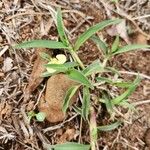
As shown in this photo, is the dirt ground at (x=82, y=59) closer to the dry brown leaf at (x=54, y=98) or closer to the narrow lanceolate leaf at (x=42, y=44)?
the dry brown leaf at (x=54, y=98)

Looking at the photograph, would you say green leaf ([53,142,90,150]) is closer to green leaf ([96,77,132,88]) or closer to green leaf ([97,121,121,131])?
green leaf ([97,121,121,131])

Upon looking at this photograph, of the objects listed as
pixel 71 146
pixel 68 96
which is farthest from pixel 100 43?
pixel 71 146

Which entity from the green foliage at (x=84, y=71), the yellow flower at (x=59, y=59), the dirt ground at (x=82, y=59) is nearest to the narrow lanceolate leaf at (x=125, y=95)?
the green foliage at (x=84, y=71)

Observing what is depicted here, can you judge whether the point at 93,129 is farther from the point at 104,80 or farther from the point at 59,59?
the point at 59,59

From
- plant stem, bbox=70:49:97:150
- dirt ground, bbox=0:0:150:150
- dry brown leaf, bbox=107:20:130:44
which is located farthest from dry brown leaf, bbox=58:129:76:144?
dry brown leaf, bbox=107:20:130:44

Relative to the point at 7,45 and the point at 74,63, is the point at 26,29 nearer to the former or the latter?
the point at 7,45

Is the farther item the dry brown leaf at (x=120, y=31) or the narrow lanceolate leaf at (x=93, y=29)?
the dry brown leaf at (x=120, y=31)
